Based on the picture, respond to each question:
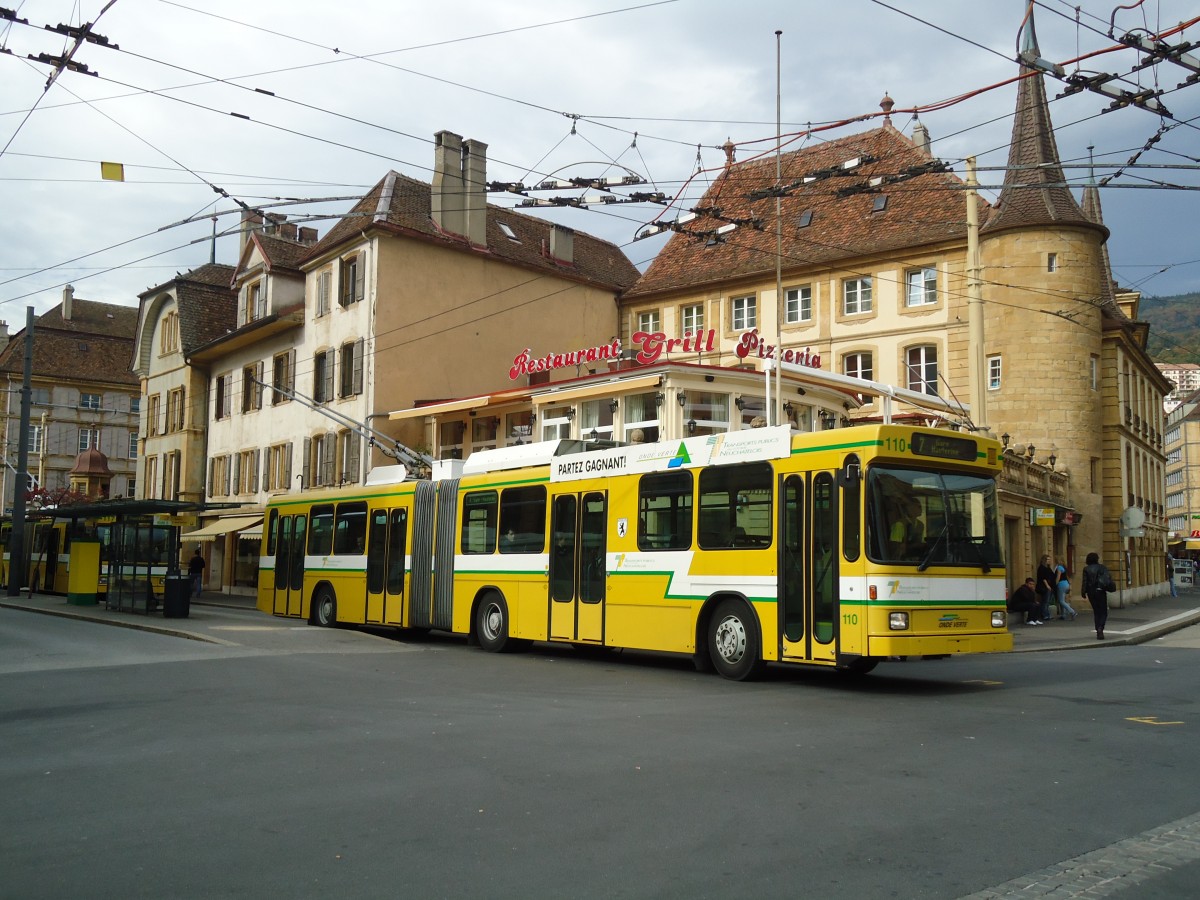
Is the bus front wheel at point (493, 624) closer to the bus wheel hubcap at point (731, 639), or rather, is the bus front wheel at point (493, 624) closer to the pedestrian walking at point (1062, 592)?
the bus wheel hubcap at point (731, 639)

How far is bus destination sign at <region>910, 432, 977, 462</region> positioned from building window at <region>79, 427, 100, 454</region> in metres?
Answer: 75.8

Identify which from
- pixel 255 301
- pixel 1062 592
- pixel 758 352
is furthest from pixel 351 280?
pixel 1062 592

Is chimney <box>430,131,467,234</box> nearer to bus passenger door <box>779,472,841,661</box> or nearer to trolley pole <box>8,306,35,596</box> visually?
trolley pole <box>8,306,35,596</box>

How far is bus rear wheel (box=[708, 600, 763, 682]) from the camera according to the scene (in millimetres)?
13820

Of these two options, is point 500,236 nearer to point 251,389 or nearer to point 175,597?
point 251,389

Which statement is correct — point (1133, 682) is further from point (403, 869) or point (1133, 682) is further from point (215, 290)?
point (215, 290)

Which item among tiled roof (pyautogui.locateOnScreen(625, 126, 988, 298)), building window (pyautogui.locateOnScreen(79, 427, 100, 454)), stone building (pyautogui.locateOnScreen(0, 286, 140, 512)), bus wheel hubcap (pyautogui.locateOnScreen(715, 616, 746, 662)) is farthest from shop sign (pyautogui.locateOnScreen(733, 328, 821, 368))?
building window (pyautogui.locateOnScreen(79, 427, 100, 454))

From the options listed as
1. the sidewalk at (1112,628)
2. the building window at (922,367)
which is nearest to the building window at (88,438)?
the building window at (922,367)

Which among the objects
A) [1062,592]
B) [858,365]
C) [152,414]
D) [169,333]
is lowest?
[1062,592]

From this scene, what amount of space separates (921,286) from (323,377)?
21.0 meters

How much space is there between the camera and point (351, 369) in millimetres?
37844

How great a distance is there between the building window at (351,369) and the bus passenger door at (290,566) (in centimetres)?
1216

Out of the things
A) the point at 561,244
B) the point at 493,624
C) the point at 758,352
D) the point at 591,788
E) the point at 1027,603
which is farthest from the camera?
the point at 561,244

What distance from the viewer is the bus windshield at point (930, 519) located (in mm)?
12539
